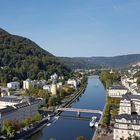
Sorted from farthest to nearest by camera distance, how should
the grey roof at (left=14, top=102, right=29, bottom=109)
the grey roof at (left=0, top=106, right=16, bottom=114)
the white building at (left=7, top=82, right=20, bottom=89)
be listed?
the white building at (left=7, top=82, right=20, bottom=89), the grey roof at (left=14, top=102, right=29, bottom=109), the grey roof at (left=0, top=106, right=16, bottom=114)

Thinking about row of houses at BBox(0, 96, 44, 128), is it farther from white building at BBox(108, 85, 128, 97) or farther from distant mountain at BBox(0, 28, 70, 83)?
distant mountain at BBox(0, 28, 70, 83)

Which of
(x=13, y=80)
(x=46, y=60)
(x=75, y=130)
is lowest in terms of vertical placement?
(x=75, y=130)

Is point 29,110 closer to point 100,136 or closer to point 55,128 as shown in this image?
point 55,128

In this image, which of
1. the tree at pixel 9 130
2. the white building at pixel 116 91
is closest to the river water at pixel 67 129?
the tree at pixel 9 130

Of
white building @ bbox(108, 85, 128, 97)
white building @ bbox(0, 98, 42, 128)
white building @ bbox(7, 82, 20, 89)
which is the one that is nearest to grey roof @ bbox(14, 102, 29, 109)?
white building @ bbox(0, 98, 42, 128)

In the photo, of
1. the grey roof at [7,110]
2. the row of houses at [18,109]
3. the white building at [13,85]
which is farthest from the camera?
the white building at [13,85]

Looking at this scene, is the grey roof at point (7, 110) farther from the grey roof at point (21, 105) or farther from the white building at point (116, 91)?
the white building at point (116, 91)

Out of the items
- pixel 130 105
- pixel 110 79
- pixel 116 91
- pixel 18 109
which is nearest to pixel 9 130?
pixel 18 109

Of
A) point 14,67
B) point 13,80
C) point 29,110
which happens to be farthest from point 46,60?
point 29,110
